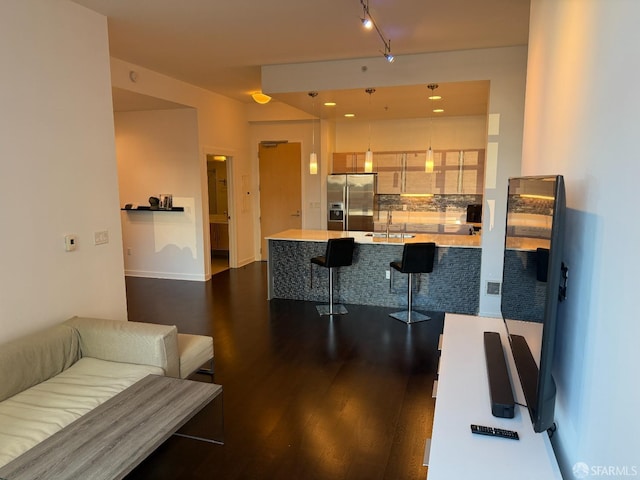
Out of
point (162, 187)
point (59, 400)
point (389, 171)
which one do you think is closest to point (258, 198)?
point (162, 187)

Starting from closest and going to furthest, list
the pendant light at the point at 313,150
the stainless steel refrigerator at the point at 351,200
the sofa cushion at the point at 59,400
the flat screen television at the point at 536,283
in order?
the flat screen television at the point at 536,283
the sofa cushion at the point at 59,400
the pendant light at the point at 313,150
the stainless steel refrigerator at the point at 351,200

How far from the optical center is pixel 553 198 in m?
1.30

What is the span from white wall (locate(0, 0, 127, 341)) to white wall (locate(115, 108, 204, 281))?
10.2ft

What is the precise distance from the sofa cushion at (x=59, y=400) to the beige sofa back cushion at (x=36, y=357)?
0.05m

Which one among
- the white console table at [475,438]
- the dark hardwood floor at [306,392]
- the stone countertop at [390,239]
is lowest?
the dark hardwood floor at [306,392]

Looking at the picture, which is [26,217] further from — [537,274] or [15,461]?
[537,274]

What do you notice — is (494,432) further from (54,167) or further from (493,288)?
(493,288)

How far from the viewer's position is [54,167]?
10.3 feet

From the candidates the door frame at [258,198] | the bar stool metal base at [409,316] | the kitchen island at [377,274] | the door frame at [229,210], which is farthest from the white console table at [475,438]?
the door frame at [258,198]

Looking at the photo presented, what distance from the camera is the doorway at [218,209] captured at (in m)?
9.28

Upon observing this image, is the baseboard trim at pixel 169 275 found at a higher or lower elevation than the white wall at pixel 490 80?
lower

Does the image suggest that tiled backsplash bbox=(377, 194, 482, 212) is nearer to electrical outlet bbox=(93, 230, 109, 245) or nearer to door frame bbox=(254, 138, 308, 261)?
door frame bbox=(254, 138, 308, 261)

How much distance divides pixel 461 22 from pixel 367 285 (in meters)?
3.20

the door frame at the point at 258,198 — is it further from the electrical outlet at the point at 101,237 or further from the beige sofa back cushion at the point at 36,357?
the beige sofa back cushion at the point at 36,357
